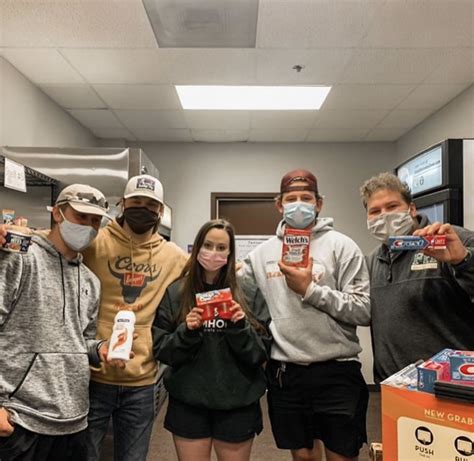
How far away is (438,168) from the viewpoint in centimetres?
247

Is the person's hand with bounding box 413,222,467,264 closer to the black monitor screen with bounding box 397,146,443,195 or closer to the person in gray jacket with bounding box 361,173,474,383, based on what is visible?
the person in gray jacket with bounding box 361,173,474,383

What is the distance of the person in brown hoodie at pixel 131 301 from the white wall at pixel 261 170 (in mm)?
3059

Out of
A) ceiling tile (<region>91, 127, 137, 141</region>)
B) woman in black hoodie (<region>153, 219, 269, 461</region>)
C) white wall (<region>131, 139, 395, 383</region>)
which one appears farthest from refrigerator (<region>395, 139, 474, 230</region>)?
ceiling tile (<region>91, 127, 137, 141</region>)

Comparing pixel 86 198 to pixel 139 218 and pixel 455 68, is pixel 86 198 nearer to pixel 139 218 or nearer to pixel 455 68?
pixel 139 218

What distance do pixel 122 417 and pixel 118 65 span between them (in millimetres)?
2310

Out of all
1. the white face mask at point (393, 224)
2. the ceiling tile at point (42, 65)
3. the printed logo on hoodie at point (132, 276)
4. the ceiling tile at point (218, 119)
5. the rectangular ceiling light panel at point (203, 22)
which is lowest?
the printed logo on hoodie at point (132, 276)

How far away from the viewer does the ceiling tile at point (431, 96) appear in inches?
129

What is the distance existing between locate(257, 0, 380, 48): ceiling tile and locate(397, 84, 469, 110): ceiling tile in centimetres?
109

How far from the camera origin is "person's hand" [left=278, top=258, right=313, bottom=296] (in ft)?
5.09

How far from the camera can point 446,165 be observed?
238cm

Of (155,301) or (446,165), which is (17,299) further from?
(446,165)

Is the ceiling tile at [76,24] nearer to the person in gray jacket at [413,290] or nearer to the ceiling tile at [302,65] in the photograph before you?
the ceiling tile at [302,65]

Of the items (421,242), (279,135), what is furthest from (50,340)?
(279,135)

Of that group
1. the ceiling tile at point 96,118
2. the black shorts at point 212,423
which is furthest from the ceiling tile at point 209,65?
the black shorts at point 212,423
